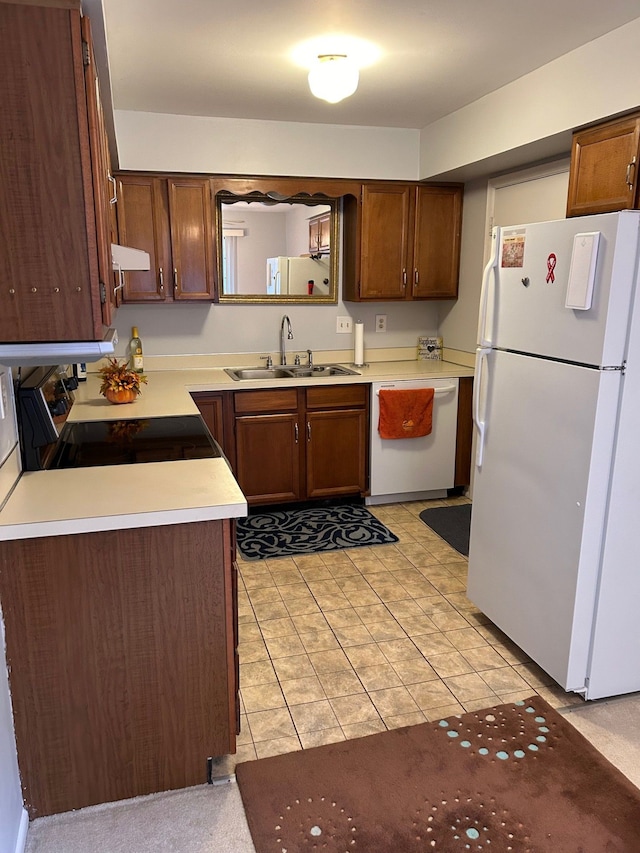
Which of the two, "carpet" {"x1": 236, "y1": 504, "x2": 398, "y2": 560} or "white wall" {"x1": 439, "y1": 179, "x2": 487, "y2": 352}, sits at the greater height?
"white wall" {"x1": 439, "y1": 179, "x2": 487, "y2": 352}

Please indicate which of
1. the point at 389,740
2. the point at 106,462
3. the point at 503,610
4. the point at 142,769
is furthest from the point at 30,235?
the point at 503,610

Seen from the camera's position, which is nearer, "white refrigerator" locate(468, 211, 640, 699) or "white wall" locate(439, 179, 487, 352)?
"white refrigerator" locate(468, 211, 640, 699)

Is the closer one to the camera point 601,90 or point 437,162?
point 601,90

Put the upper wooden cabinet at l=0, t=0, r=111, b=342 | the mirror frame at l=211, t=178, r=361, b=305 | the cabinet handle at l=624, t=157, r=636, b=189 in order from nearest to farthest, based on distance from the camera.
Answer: the upper wooden cabinet at l=0, t=0, r=111, b=342 → the cabinet handle at l=624, t=157, r=636, b=189 → the mirror frame at l=211, t=178, r=361, b=305

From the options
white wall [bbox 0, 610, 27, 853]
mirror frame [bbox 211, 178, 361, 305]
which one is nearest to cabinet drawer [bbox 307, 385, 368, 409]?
mirror frame [bbox 211, 178, 361, 305]

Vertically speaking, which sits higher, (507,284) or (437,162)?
(437,162)

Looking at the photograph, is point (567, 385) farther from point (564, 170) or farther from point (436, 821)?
point (564, 170)

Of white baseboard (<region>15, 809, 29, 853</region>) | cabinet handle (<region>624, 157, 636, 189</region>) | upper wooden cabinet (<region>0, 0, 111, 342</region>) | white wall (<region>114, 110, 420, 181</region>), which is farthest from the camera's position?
white wall (<region>114, 110, 420, 181</region>)

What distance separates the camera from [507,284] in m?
2.49

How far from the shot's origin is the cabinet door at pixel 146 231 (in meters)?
3.77

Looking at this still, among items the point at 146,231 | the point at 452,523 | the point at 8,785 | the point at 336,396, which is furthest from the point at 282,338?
the point at 8,785

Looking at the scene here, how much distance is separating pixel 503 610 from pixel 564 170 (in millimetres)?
2297

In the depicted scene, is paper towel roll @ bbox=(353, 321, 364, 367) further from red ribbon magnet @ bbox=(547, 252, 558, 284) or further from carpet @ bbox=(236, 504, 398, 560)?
red ribbon magnet @ bbox=(547, 252, 558, 284)

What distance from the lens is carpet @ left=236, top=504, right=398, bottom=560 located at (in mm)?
3650
